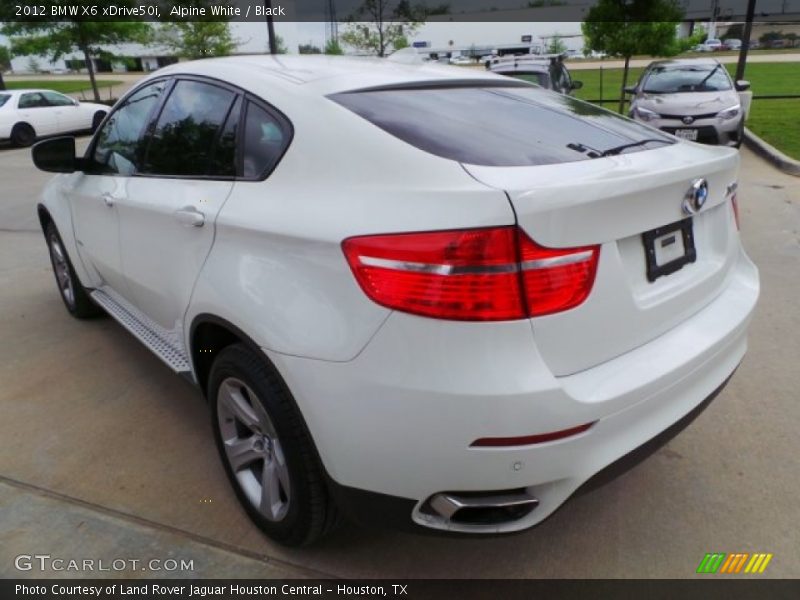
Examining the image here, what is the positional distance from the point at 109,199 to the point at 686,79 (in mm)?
10753

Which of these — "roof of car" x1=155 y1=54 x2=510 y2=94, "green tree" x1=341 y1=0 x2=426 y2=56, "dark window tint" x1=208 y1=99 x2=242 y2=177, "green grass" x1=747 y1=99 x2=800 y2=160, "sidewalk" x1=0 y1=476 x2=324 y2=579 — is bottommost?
"sidewalk" x1=0 y1=476 x2=324 y2=579

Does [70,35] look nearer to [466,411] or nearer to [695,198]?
[695,198]

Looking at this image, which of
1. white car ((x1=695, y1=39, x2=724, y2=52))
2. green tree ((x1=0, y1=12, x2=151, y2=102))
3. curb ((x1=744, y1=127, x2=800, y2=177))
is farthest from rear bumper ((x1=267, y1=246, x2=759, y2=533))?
white car ((x1=695, y1=39, x2=724, y2=52))

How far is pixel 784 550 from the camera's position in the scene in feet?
7.26

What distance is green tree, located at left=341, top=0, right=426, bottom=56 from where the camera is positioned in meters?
26.9

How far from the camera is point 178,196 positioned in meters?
2.48

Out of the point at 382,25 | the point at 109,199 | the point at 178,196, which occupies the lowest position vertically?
the point at 109,199

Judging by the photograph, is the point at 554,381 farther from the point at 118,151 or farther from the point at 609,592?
the point at 118,151

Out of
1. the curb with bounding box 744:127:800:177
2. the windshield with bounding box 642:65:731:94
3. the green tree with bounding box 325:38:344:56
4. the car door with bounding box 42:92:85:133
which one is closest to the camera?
the curb with bounding box 744:127:800:177

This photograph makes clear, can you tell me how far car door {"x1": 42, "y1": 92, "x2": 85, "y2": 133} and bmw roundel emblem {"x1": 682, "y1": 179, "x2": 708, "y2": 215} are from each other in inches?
747

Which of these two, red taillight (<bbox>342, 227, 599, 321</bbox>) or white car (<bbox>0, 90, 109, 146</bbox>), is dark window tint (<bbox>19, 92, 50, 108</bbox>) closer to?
white car (<bbox>0, 90, 109, 146</bbox>)

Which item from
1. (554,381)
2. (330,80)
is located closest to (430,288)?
(554,381)

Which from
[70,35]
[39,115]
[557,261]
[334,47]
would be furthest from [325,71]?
[334,47]

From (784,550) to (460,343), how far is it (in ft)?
5.10
